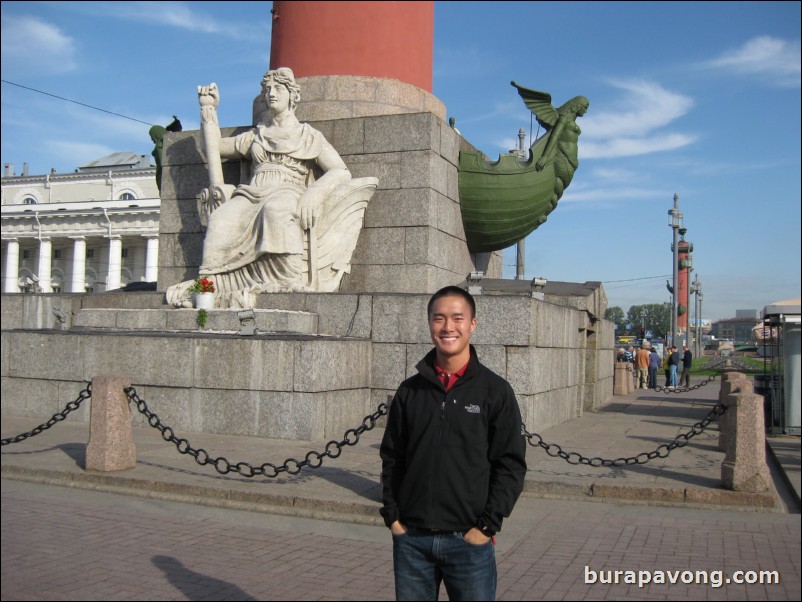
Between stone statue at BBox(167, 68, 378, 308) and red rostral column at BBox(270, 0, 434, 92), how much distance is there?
145cm

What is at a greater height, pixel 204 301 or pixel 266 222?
pixel 266 222

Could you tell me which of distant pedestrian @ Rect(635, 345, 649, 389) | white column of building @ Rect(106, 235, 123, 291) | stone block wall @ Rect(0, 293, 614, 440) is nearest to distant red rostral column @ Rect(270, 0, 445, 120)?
stone block wall @ Rect(0, 293, 614, 440)

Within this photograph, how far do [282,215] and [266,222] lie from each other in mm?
214

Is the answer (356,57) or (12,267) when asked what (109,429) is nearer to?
(356,57)

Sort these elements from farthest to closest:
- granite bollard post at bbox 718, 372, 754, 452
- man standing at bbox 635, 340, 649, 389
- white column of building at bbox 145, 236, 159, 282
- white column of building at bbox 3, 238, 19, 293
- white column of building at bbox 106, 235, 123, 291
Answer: white column of building at bbox 145, 236, 159, 282
white column of building at bbox 106, 235, 123, 291
white column of building at bbox 3, 238, 19, 293
man standing at bbox 635, 340, 649, 389
granite bollard post at bbox 718, 372, 754, 452

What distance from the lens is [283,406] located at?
7.70 metres

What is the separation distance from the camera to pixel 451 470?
263cm

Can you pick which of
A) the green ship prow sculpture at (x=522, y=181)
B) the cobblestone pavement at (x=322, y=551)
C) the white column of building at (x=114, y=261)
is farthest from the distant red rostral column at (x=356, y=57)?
the white column of building at (x=114, y=261)

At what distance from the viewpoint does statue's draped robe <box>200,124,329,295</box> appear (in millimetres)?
9688

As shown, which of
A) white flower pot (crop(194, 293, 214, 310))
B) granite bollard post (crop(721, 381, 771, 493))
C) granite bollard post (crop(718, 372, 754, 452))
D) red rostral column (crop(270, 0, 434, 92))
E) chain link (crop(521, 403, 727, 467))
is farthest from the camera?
red rostral column (crop(270, 0, 434, 92))

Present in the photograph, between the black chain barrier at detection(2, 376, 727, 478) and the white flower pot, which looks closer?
the black chain barrier at detection(2, 376, 727, 478)

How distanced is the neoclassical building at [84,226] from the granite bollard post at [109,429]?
35863mm

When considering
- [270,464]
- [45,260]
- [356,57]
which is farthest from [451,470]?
[45,260]

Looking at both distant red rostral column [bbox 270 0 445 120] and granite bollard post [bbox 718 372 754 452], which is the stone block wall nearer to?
granite bollard post [bbox 718 372 754 452]
